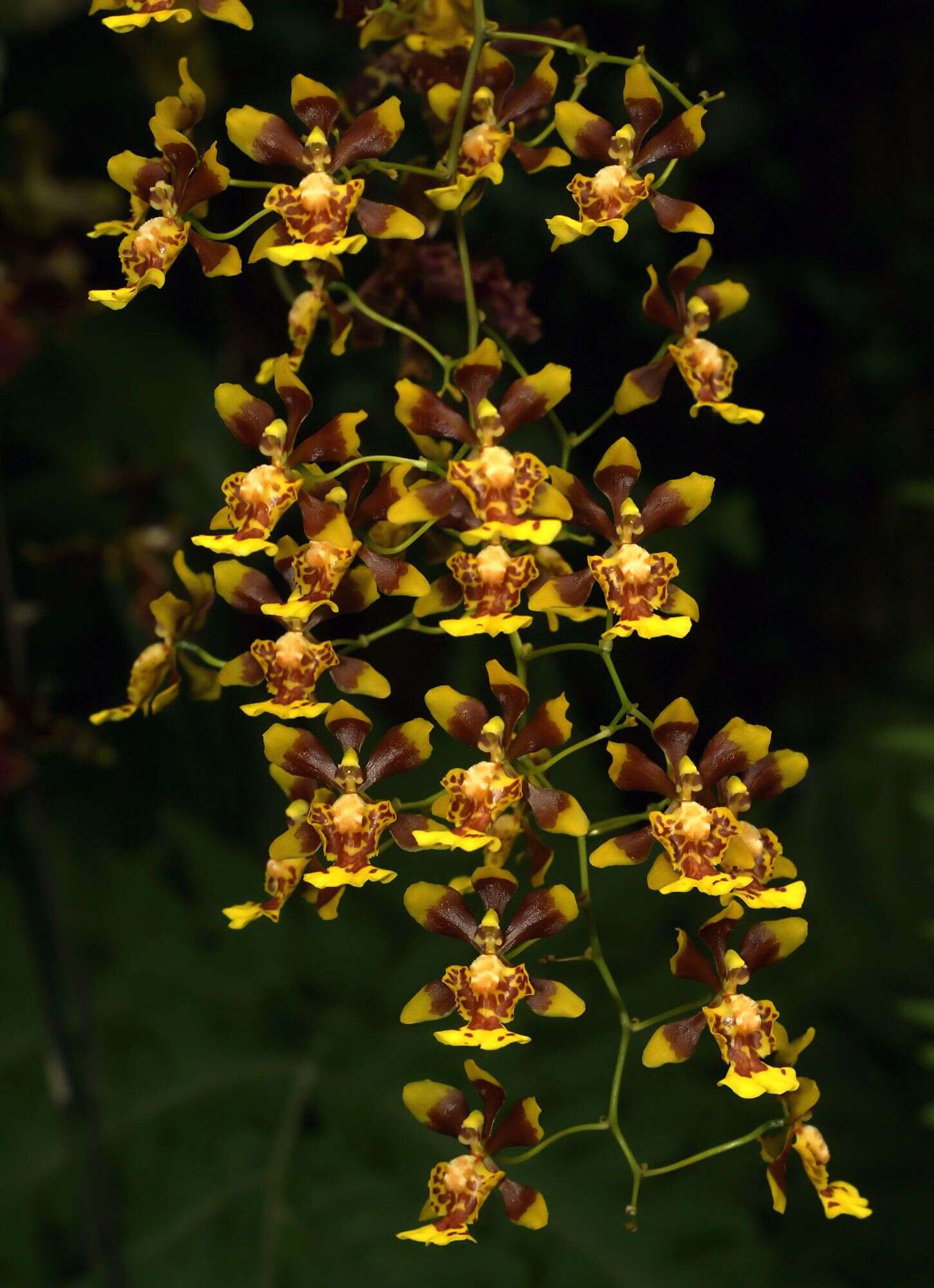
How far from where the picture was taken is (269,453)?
0.66 meters

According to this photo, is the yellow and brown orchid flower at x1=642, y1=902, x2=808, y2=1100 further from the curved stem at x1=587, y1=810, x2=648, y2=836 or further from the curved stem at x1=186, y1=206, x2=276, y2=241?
the curved stem at x1=186, y1=206, x2=276, y2=241

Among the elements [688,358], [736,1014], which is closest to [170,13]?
[688,358]

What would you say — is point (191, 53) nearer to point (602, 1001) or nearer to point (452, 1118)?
point (602, 1001)

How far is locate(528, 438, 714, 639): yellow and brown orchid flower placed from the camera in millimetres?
619

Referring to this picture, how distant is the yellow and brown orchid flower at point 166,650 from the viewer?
0.72m

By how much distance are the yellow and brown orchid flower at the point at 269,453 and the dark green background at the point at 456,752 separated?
1.27 feet

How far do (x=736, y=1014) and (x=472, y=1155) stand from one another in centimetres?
13

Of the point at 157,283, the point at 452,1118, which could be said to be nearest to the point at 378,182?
the point at 157,283

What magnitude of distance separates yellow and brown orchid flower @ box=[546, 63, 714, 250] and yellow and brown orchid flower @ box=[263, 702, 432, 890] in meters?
0.24

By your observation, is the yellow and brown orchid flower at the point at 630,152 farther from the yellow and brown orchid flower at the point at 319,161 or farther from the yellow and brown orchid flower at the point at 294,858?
the yellow and brown orchid flower at the point at 294,858

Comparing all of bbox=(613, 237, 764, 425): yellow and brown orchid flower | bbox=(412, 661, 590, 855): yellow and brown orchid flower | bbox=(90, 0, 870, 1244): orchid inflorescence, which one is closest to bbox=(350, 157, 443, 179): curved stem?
bbox=(90, 0, 870, 1244): orchid inflorescence

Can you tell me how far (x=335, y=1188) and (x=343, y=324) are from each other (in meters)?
0.86

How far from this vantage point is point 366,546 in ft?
2.22

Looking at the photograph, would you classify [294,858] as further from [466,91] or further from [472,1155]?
[466,91]
